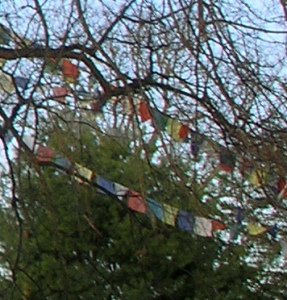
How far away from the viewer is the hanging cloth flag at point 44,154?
513 cm

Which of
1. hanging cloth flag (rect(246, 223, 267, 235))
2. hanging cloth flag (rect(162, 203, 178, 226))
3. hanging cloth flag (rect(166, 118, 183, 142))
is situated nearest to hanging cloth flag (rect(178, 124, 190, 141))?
hanging cloth flag (rect(166, 118, 183, 142))

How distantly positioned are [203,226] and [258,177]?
771 millimetres

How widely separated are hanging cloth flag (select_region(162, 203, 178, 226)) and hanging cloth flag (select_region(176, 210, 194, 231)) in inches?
1.3

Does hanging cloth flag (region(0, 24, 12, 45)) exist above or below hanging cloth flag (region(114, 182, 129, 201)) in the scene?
above

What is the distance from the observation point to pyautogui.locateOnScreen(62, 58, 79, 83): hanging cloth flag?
504 cm

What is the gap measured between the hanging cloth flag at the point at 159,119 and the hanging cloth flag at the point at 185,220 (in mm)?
810

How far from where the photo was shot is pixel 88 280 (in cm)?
727

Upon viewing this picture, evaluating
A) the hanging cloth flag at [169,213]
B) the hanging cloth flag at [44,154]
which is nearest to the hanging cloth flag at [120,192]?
the hanging cloth flag at [169,213]

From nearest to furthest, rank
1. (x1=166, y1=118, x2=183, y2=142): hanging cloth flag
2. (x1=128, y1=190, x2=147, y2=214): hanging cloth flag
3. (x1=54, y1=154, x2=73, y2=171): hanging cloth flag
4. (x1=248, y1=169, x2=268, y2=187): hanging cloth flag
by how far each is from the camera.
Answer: (x1=248, y1=169, x2=268, y2=187): hanging cloth flag
(x1=166, y1=118, x2=183, y2=142): hanging cloth flag
(x1=54, y1=154, x2=73, y2=171): hanging cloth flag
(x1=128, y1=190, x2=147, y2=214): hanging cloth flag

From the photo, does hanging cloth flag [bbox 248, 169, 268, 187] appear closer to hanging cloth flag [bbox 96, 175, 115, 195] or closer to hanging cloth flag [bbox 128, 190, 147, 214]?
hanging cloth flag [bbox 128, 190, 147, 214]

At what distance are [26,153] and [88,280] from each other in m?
2.70

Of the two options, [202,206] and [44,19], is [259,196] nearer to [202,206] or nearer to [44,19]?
[202,206]

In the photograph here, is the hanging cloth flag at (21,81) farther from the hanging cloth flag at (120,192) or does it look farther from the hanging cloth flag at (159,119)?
the hanging cloth flag at (120,192)

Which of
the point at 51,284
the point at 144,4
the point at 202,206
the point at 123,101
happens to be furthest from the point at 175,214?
the point at 51,284
